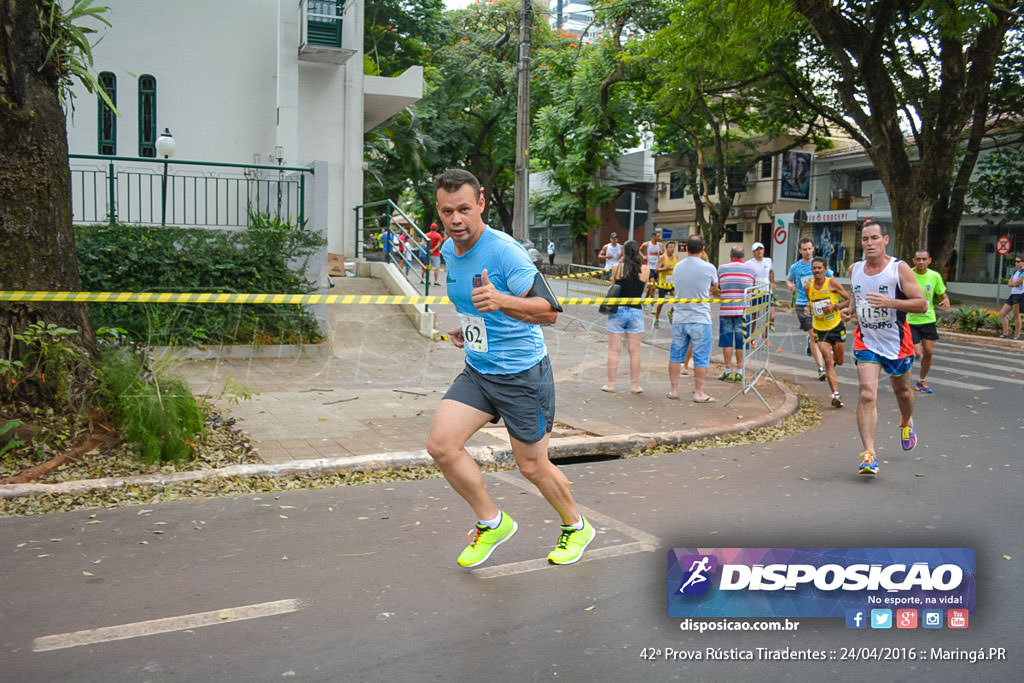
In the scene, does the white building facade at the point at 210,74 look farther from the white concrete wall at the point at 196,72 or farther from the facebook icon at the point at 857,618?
the facebook icon at the point at 857,618

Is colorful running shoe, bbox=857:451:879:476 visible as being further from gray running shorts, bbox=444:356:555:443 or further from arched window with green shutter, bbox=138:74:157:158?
arched window with green shutter, bbox=138:74:157:158

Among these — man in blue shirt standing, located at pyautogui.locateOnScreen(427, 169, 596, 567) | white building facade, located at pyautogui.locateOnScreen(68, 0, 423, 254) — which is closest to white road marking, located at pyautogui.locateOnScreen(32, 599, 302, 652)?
man in blue shirt standing, located at pyautogui.locateOnScreen(427, 169, 596, 567)

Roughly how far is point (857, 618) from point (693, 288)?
719cm

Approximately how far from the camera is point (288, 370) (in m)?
11.6

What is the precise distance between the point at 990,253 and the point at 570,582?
115ft

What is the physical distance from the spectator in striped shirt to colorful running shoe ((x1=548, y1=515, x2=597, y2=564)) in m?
7.24

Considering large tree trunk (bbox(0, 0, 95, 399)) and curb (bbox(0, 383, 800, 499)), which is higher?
large tree trunk (bbox(0, 0, 95, 399))

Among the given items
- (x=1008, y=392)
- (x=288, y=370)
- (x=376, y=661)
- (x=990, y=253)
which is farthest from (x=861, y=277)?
(x=990, y=253)

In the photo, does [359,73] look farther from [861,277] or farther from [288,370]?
[861,277]

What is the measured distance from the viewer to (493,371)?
4.61 m

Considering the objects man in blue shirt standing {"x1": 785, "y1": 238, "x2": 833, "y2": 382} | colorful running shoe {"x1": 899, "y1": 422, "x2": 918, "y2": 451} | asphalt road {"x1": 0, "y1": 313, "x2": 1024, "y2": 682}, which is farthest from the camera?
man in blue shirt standing {"x1": 785, "y1": 238, "x2": 833, "y2": 382}

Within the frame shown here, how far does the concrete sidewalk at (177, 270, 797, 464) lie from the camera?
26.1 ft

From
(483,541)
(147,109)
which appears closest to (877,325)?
(483,541)

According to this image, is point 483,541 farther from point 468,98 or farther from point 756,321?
point 468,98
